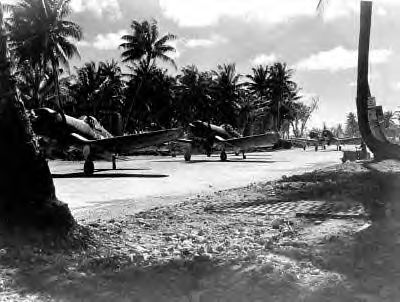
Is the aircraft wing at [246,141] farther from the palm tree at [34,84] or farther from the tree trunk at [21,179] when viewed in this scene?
the tree trunk at [21,179]

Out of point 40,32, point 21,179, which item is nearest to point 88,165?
point 21,179

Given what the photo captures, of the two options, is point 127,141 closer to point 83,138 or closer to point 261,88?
point 83,138

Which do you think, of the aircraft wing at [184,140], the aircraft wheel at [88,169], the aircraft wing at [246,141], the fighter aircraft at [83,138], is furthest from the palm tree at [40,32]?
the aircraft wheel at [88,169]

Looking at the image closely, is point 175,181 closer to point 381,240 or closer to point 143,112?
point 381,240

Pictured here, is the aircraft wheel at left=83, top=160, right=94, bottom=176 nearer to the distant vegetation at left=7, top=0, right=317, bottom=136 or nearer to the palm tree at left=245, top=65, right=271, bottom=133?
the distant vegetation at left=7, top=0, right=317, bottom=136

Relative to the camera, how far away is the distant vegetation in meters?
45.4

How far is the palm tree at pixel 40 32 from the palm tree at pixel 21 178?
3992 centimetres

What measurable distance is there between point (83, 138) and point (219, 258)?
18.2 metres

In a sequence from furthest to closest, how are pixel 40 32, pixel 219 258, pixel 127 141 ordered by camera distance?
pixel 40 32
pixel 127 141
pixel 219 258

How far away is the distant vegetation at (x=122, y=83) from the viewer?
4544 centimetres

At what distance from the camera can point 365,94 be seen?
651 inches

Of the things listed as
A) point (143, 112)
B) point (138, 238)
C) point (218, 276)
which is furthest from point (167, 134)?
point (143, 112)

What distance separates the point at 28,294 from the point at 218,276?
1730mm

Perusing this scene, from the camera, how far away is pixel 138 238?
6.25 metres
